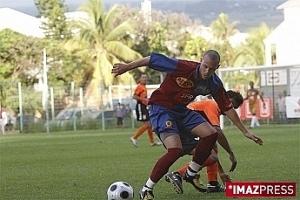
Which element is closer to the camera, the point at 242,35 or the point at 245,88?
the point at 245,88

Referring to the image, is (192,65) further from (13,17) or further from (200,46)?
(13,17)

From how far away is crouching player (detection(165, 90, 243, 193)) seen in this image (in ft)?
35.9

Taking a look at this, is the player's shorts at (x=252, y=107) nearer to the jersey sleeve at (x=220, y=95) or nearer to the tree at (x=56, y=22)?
the jersey sleeve at (x=220, y=95)

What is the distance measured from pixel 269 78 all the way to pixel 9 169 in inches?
1180

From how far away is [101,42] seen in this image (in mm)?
70562

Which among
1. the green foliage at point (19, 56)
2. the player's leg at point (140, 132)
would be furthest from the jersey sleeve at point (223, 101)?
the green foliage at point (19, 56)

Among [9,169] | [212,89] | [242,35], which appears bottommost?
[9,169]

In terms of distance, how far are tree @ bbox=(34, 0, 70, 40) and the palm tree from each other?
258cm

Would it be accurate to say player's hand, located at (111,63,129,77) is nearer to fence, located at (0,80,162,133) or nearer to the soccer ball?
the soccer ball

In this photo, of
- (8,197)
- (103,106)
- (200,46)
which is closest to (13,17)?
(200,46)

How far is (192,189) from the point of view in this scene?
475 inches

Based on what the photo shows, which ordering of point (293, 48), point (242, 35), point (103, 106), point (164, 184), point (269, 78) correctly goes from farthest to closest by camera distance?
point (242, 35) < point (293, 48) < point (103, 106) < point (269, 78) < point (164, 184)

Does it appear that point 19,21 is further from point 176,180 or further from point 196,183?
point 176,180

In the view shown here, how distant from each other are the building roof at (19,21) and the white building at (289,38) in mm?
24917
